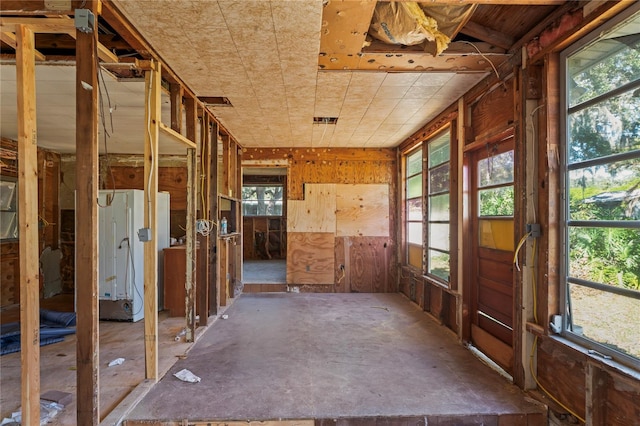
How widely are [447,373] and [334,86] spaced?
273 cm

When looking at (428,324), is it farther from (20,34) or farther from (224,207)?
(20,34)

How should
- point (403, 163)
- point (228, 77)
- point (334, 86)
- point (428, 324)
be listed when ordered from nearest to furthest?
point (228, 77), point (334, 86), point (428, 324), point (403, 163)

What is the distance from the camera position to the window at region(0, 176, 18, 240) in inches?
187

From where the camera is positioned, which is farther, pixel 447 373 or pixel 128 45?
pixel 447 373

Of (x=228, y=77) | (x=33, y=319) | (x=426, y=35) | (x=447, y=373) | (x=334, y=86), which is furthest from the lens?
(x=334, y=86)

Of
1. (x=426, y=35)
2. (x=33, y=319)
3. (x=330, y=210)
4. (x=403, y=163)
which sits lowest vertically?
(x=33, y=319)

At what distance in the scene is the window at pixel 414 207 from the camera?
5195 millimetres

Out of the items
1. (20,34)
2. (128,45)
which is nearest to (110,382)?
(20,34)

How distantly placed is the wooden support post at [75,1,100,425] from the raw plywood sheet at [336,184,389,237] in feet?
14.6

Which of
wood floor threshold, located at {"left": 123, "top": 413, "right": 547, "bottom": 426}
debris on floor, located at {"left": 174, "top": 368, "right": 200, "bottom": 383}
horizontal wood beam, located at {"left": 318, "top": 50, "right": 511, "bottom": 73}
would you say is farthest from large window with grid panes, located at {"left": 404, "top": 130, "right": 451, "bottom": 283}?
debris on floor, located at {"left": 174, "top": 368, "right": 200, "bottom": 383}

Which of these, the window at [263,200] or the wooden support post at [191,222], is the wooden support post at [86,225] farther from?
the window at [263,200]

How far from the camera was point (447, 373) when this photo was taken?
2.76 meters

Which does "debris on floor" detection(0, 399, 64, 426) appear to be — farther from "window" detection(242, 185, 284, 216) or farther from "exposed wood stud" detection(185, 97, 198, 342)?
"window" detection(242, 185, 284, 216)

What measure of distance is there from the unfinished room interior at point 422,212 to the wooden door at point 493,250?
0.9 inches
